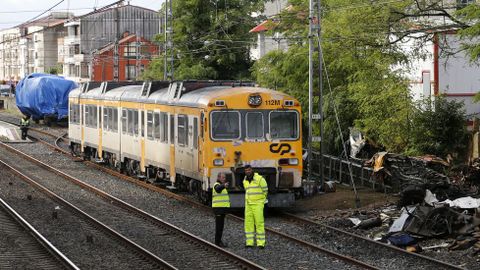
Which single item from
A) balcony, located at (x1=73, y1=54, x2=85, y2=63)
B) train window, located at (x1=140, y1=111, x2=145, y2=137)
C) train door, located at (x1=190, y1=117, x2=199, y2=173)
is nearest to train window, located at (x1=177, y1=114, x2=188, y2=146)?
train door, located at (x1=190, y1=117, x2=199, y2=173)

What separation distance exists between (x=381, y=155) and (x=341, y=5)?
793 centimetres

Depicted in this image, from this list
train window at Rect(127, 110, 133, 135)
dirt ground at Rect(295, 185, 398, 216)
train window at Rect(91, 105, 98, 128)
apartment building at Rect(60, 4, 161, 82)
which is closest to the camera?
dirt ground at Rect(295, 185, 398, 216)

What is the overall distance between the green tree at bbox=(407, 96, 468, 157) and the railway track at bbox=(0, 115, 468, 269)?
1005 centimetres

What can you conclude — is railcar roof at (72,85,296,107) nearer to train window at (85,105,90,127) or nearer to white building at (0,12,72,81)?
train window at (85,105,90,127)

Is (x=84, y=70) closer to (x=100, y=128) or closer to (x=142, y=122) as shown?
(x=100, y=128)

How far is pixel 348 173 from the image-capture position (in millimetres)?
25438

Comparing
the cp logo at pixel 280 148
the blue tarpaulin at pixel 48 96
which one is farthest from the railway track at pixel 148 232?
the blue tarpaulin at pixel 48 96

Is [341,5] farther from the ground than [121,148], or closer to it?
farther from the ground

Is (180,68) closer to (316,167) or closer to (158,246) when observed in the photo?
(316,167)

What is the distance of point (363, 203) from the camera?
20.8m

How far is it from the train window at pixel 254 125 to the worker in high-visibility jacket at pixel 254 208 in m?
3.95

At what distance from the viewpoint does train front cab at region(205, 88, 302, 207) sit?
63.2ft

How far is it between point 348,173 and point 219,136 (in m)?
7.15

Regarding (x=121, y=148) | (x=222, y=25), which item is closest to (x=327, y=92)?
(x=121, y=148)
